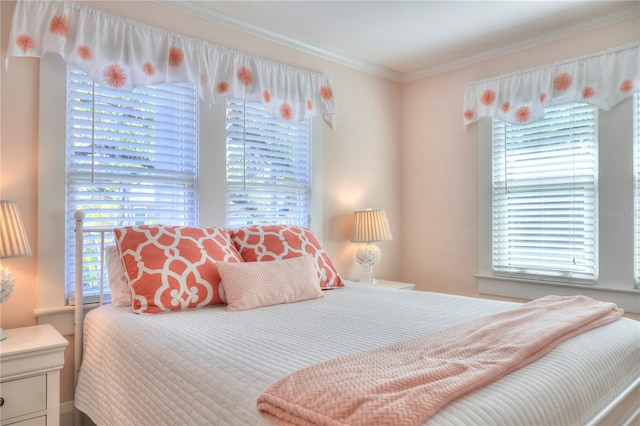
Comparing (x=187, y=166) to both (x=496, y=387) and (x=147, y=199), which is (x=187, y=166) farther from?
(x=496, y=387)

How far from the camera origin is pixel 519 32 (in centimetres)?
308

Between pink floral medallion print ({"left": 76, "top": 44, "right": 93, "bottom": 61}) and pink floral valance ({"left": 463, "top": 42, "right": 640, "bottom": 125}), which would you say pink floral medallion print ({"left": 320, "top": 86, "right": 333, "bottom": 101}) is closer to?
pink floral valance ({"left": 463, "top": 42, "right": 640, "bottom": 125})

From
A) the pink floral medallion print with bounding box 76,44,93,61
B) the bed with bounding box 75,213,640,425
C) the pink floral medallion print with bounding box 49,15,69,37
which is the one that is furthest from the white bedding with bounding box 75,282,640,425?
the pink floral medallion print with bounding box 49,15,69,37

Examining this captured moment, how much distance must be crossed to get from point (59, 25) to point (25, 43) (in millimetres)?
189

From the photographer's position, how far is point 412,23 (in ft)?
9.68

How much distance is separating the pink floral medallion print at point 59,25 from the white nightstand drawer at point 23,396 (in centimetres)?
163

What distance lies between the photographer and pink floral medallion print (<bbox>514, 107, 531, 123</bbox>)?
10.4 feet

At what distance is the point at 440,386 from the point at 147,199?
79.8 inches

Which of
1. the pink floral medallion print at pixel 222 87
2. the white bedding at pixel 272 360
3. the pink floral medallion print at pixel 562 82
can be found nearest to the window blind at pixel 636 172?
the pink floral medallion print at pixel 562 82

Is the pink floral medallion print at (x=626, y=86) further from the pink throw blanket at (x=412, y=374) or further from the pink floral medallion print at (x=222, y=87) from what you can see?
the pink floral medallion print at (x=222, y=87)

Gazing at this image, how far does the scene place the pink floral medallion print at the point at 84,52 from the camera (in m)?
2.22

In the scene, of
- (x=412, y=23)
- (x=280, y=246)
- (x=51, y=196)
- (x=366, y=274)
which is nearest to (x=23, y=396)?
(x=51, y=196)

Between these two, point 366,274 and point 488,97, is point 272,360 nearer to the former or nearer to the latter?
point 366,274

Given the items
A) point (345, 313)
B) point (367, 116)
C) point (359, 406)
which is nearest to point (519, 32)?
point (367, 116)
